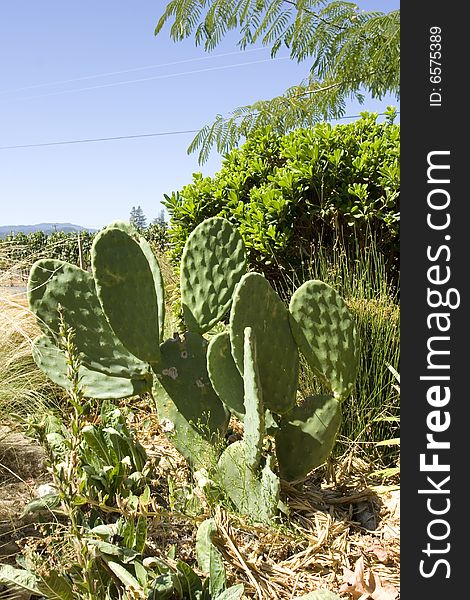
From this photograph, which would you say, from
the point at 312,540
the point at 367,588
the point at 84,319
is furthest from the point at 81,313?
the point at 367,588

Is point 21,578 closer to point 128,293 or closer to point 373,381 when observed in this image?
point 128,293

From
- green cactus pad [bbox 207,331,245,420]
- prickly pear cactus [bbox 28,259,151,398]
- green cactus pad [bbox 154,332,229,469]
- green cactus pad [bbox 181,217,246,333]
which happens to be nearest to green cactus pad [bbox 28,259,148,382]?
prickly pear cactus [bbox 28,259,151,398]

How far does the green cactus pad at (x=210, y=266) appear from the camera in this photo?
8.42 feet

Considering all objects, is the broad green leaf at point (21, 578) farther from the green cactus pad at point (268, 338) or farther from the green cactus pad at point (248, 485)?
the green cactus pad at point (268, 338)

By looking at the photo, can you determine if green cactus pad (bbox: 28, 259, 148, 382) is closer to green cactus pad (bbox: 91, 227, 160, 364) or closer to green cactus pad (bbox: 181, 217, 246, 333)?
green cactus pad (bbox: 91, 227, 160, 364)

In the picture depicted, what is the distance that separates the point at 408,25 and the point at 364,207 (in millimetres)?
1643

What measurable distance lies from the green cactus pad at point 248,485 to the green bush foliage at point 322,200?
150 centimetres

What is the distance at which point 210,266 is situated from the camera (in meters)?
2.57

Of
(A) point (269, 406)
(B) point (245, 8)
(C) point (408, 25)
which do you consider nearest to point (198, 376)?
(A) point (269, 406)

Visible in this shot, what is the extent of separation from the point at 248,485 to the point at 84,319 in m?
0.95

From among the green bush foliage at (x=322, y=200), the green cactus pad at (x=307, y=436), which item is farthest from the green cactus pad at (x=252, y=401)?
the green bush foliage at (x=322, y=200)

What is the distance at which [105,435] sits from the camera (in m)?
2.37

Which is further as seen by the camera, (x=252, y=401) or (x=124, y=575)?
(x=252, y=401)

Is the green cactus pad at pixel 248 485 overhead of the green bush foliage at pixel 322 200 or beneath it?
beneath
